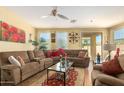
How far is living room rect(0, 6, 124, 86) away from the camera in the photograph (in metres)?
3.60

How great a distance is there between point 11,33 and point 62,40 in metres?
4.15

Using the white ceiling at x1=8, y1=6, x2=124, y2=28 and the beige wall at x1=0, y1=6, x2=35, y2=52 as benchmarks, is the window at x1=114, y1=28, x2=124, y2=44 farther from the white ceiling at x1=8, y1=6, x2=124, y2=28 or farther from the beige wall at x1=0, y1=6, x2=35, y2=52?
the beige wall at x1=0, y1=6, x2=35, y2=52

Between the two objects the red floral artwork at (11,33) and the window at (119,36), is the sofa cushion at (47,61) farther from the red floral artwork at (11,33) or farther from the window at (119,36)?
the window at (119,36)

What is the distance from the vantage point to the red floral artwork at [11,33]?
15.4ft

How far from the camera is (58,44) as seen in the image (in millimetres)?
8984

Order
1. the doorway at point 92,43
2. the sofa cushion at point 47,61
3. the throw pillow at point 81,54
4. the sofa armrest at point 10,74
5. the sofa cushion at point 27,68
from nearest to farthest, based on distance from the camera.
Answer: the sofa armrest at point 10,74 → the sofa cushion at point 27,68 → the sofa cushion at point 47,61 → the throw pillow at point 81,54 → the doorway at point 92,43

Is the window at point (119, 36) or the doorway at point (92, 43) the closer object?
the window at point (119, 36)

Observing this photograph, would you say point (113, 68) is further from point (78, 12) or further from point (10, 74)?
point (78, 12)

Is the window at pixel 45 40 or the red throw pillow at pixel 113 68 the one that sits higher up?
the window at pixel 45 40

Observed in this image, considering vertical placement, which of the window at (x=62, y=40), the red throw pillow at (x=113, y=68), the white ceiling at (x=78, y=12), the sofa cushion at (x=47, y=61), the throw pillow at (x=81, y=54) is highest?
the white ceiling at (x=78, y=12)

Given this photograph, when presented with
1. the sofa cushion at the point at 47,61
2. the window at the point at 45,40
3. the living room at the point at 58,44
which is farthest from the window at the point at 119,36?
the window at the point at 45,40

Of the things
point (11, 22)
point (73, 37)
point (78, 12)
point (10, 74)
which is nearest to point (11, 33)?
point (11, 22)
